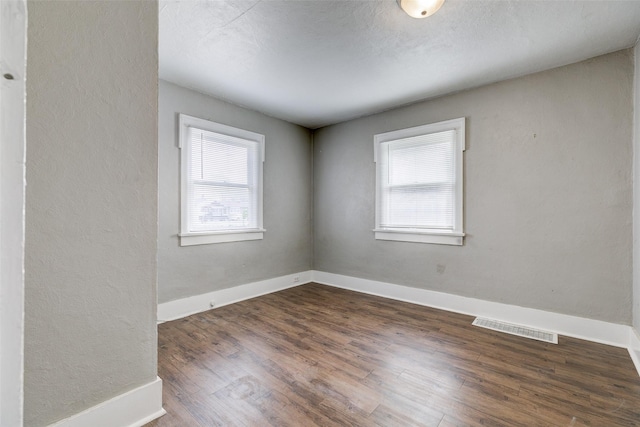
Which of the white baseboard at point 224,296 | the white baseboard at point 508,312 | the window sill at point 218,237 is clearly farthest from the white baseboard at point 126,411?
the white baseboard at point 508,312

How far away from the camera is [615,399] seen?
5.87 feet

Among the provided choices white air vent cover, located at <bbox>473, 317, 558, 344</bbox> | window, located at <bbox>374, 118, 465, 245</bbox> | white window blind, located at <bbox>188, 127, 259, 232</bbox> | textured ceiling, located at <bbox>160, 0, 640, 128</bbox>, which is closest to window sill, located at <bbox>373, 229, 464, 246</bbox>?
window, located at <bbox>374, 118, 465, 245</bbox>

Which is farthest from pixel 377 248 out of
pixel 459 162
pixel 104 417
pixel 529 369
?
pixel 104 417

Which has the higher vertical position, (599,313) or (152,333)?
(152,333)

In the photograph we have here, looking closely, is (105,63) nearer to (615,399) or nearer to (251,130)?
(251,130)

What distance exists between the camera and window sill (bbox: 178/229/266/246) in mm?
3239

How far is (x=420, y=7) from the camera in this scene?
1897mm

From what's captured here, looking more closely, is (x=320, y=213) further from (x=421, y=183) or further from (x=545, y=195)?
(x=545, y=195)

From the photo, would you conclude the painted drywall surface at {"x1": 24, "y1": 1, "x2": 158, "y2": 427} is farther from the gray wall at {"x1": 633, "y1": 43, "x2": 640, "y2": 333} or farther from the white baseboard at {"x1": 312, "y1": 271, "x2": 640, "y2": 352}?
the gray wall at {"x1": 633, "y1": 43, "x2": 640, "y2": 333}

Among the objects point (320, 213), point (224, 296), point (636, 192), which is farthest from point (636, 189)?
point (224, 296)

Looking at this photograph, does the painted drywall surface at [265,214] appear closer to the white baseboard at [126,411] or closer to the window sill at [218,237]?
the window sill at [218,237]

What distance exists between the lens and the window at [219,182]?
325 cm

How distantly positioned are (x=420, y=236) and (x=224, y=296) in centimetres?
255

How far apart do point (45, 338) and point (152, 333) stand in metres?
0.46
